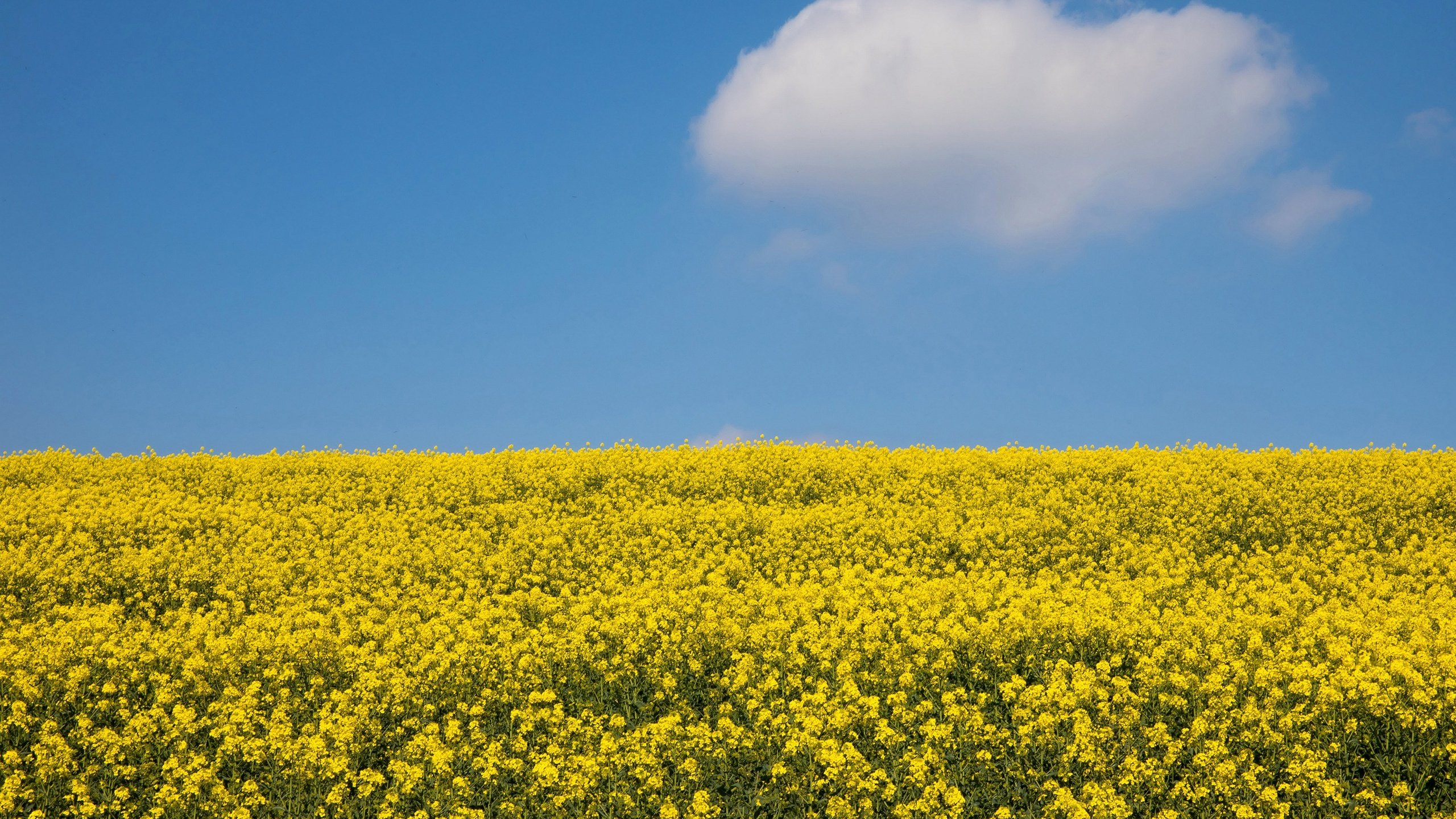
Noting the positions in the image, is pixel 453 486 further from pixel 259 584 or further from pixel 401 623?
pixel 401 623

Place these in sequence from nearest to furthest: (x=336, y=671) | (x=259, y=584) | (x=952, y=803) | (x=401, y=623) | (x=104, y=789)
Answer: (x=952, y=803) < (x=104, y=789) < (x=336, y=671) < (x=401, y=623) < (x=259, y=584)

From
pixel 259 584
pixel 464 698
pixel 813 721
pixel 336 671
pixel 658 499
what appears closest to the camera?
pixel 813 721

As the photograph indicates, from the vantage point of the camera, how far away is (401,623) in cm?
1448

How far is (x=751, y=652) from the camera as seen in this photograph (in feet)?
41.4

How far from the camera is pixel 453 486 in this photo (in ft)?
76.8

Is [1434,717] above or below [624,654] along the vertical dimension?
below

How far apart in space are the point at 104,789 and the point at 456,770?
3.77 meters

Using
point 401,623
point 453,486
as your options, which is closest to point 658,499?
point 453,486

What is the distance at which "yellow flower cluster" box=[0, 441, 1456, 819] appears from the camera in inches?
392

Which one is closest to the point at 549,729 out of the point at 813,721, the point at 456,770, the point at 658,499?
the point at 456,770

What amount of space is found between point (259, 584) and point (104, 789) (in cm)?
671

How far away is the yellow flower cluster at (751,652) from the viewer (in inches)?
392

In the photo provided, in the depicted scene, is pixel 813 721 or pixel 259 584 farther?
pixel 259 584

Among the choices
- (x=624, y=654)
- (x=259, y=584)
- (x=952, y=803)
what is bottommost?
(x=952, y=803)
